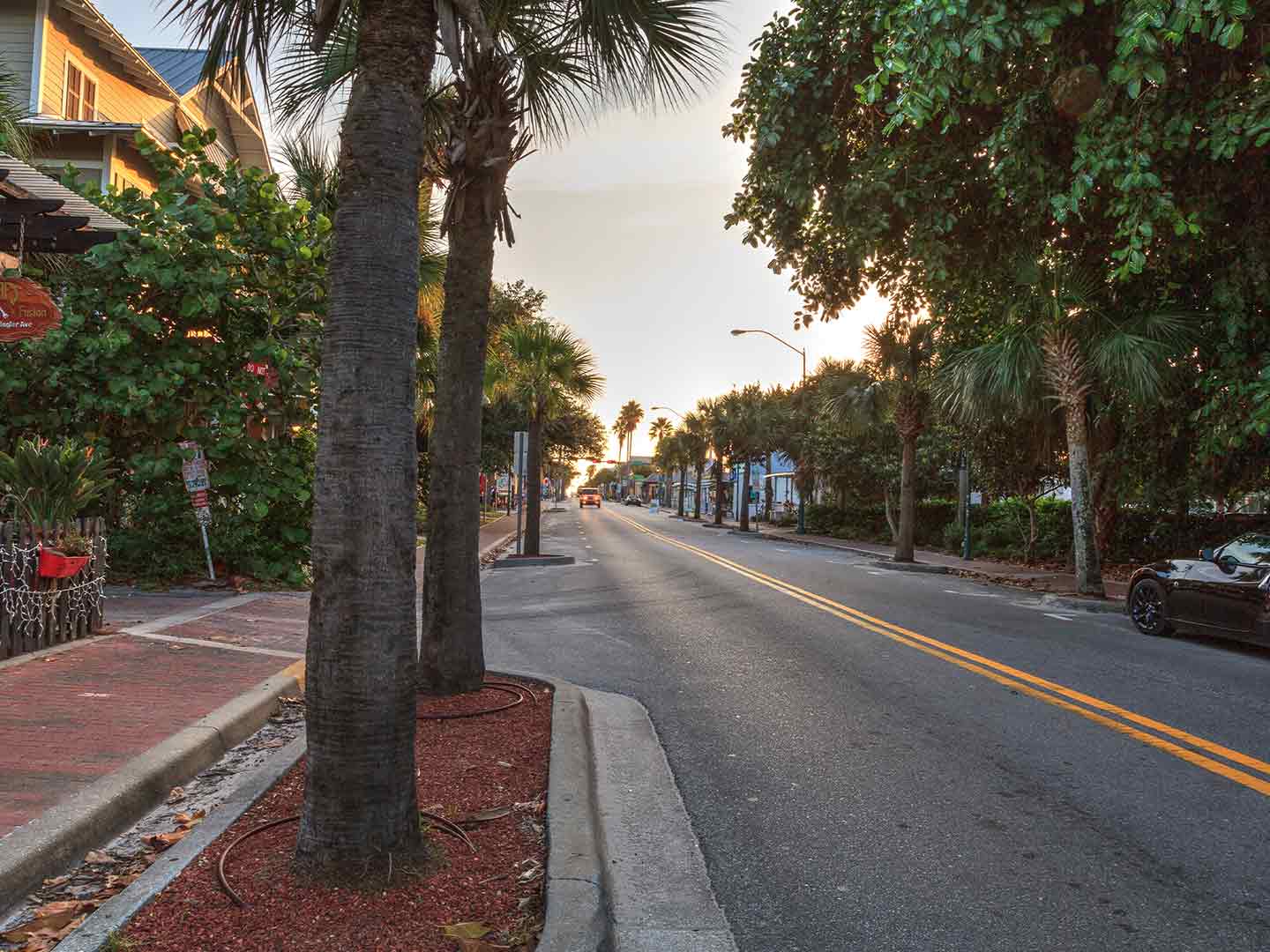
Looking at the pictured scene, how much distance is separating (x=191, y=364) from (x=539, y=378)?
11.5 m

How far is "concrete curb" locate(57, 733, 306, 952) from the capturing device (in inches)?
124

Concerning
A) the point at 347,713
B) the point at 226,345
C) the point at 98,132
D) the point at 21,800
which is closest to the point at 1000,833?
the point at 347,713

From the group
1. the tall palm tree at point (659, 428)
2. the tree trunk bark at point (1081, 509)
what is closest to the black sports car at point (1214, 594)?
the tree trunk bark at point (1081, 509)

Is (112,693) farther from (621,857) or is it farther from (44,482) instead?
(621,857)

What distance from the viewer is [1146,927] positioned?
3.60 metres

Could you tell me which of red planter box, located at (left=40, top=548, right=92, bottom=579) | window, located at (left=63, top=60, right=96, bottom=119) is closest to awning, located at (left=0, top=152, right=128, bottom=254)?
red planter box, located at (left=40, top=548, right=92, bottom=579)

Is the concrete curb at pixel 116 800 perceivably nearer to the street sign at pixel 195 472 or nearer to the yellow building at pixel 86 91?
the street sign at pixel 195 472

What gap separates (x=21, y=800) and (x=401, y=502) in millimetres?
2509

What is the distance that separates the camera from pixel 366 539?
349 cm

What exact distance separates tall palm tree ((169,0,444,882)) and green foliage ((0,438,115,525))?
6343 millimetres

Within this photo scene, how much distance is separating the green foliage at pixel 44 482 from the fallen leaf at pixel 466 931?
698 centimetres

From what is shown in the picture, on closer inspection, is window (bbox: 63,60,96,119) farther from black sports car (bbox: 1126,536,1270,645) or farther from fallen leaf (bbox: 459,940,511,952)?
fallen leaf (bbox: 459,940,511,952)

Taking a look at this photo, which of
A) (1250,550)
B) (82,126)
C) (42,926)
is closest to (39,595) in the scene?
(42,926)

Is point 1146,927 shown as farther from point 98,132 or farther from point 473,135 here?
point 98,132
